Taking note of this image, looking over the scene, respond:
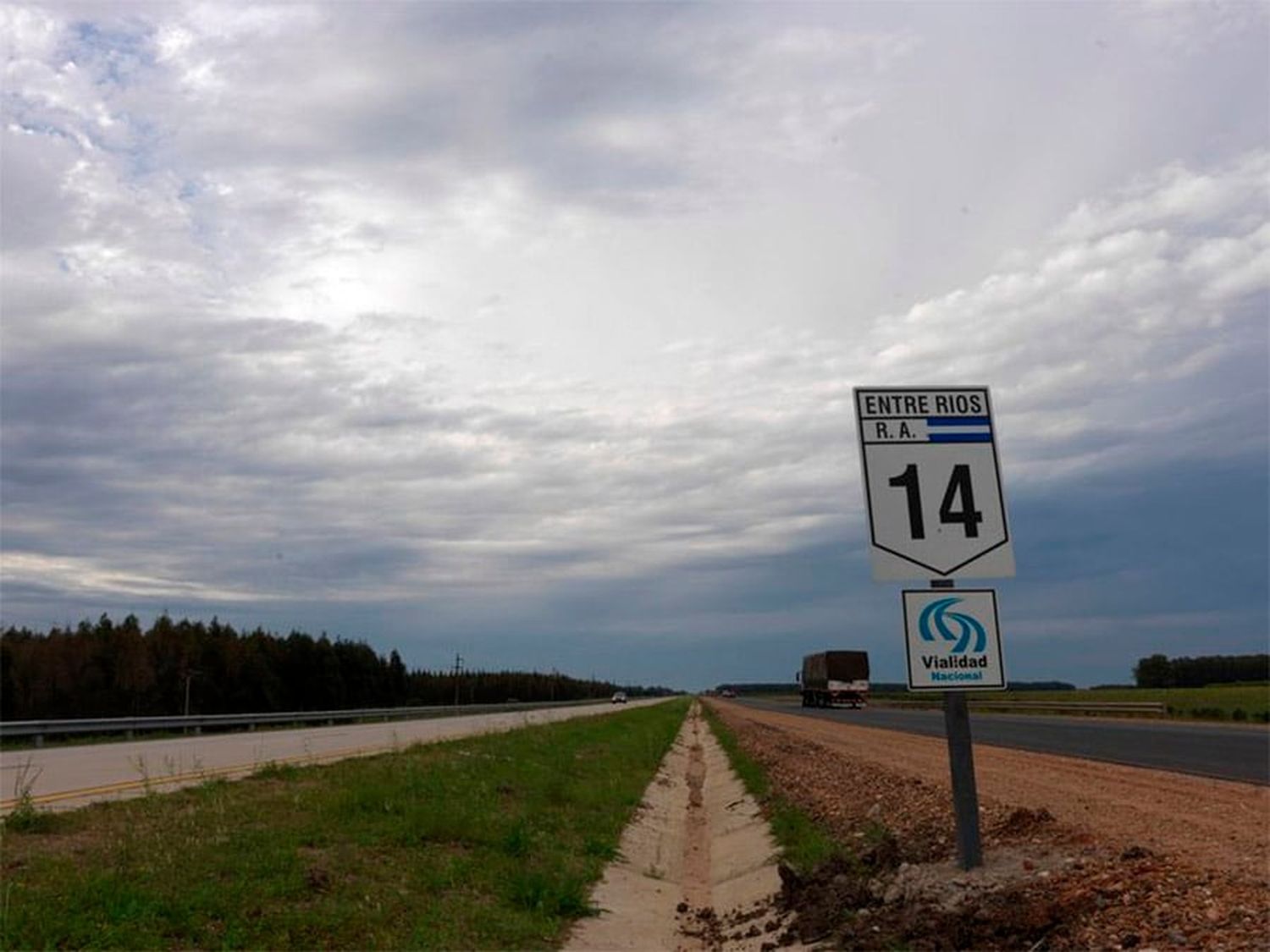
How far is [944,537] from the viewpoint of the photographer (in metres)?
7.96

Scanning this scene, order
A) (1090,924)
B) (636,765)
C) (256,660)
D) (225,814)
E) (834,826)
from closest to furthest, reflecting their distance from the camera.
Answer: (1090,924) → (225,814) → (834,826) → (636,765) → (256,660)

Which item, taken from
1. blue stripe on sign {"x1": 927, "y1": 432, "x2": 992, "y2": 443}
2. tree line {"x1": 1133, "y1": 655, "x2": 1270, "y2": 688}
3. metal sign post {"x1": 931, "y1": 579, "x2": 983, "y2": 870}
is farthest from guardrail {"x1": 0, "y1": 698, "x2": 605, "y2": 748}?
tree line {"x1": 1133, "y1": 655, "x2": 1270, "y2": 688}

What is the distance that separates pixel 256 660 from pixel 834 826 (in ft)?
287

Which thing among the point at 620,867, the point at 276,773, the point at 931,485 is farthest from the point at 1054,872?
the point at 276,773

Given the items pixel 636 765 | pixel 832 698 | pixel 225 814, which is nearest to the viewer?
pixel 225 814

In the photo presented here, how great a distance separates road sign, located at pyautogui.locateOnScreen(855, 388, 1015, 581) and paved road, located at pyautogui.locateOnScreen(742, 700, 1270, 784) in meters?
12.1

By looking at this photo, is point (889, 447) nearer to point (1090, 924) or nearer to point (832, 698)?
point (1090, 924)

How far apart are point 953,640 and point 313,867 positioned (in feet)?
18.2

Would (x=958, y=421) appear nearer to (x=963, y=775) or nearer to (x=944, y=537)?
(x=944, y=537)

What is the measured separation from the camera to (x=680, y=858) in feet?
50.4

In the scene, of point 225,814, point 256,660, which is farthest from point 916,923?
point 256,660

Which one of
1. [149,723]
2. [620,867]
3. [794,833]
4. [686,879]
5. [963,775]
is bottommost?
[686,879]

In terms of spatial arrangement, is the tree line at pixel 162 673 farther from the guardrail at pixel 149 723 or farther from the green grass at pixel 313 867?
the green grass at pixel 313 867

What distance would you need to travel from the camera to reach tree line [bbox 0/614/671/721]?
242 ft
